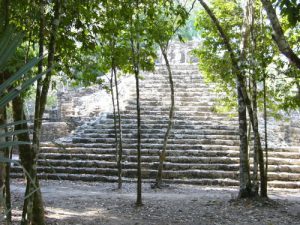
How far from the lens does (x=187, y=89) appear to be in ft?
60.4

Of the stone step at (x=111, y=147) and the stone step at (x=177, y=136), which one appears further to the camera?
the stone step at (x=177, y=136)

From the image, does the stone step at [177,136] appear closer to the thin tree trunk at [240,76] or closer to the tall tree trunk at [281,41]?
the thin tree trunk at [240,76]

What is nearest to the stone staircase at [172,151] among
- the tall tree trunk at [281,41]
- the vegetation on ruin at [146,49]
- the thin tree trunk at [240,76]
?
the vegetation on ruin at [146,49]

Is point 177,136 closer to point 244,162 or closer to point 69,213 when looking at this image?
point 244,162

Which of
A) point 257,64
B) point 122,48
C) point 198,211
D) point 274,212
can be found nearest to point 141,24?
point 122,48

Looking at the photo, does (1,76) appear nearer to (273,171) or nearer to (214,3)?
(214,3)

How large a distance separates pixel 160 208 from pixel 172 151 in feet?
16.4

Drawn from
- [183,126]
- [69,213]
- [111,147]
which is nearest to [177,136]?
[183,126]

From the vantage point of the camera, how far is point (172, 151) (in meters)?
12.4

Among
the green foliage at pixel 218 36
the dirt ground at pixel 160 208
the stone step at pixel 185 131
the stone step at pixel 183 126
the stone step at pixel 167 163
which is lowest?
the dirt ground at pixel 160 208

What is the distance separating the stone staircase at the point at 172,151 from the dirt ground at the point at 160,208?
1358 millimetres

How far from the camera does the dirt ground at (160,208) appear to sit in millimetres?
6520

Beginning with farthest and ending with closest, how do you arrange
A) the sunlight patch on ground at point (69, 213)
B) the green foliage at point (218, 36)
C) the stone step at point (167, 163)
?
the stone step at point (167, 163) < the green foliage at point (218, 36) < the sunlight patch on ground at point (69, 213)

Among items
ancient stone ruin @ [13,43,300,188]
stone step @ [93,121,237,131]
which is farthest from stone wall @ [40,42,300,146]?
stone step @ [93,121,237,131]
